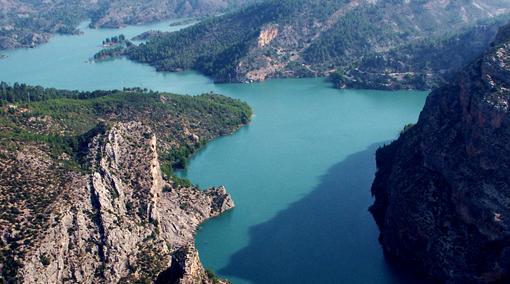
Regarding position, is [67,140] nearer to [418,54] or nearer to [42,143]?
[42,143]

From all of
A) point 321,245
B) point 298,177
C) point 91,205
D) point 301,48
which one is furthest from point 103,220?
point 301,48

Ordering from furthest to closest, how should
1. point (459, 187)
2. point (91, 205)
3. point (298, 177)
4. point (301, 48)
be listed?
point (301, 48)
point (298, 177)
point (459, 187)
point (91, 205)

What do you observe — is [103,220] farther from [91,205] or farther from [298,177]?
[298,177]

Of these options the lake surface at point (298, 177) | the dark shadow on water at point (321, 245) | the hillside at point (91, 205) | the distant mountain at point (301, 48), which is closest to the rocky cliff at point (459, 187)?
the dark shadow on water at point (321, 245)

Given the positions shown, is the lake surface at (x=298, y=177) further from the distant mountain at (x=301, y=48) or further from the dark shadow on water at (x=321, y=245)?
the distant mountain at (x=301, y=48)

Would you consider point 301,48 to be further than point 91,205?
Yes

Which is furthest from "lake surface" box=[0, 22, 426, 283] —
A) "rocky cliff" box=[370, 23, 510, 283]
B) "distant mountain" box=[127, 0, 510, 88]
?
"distant mountain" box=[127, 0, 510, 88]

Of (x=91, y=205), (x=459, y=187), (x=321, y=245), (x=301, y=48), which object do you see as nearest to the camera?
(x=91, y=205)

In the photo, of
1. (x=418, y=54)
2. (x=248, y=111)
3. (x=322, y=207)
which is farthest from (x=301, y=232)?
(x=418, y=54)
